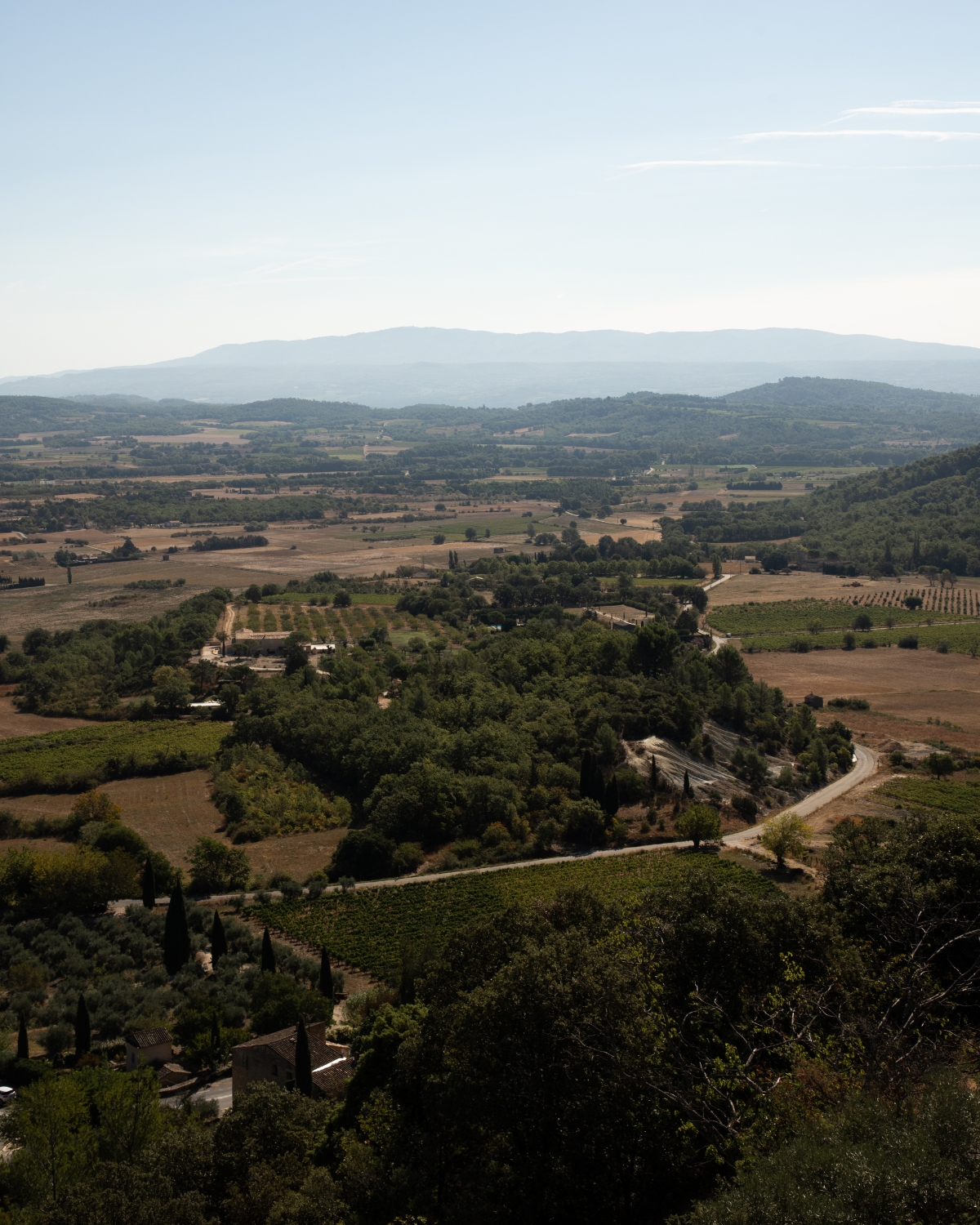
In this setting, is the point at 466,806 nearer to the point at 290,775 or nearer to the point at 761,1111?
the point at 290,775

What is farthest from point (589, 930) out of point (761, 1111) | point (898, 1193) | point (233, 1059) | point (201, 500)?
point (201, 500)

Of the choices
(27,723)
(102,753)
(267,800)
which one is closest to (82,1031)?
(267,800)

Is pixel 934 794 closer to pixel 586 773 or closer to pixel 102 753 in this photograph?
pixel 586 773

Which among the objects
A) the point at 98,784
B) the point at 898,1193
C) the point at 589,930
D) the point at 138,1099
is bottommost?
the point at 98,784

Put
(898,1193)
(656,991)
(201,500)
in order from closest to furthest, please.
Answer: (898,1193), (656,991), (201,500)

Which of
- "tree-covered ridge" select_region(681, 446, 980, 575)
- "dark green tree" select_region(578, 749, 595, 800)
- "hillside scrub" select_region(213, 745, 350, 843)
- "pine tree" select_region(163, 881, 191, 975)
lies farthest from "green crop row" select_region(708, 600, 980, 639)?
"pine tree" select_region(163, 881, 191, 975)

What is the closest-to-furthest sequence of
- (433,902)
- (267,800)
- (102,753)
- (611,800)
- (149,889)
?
(149,889), (433,902), (611,800), (267,800), (102,753)
